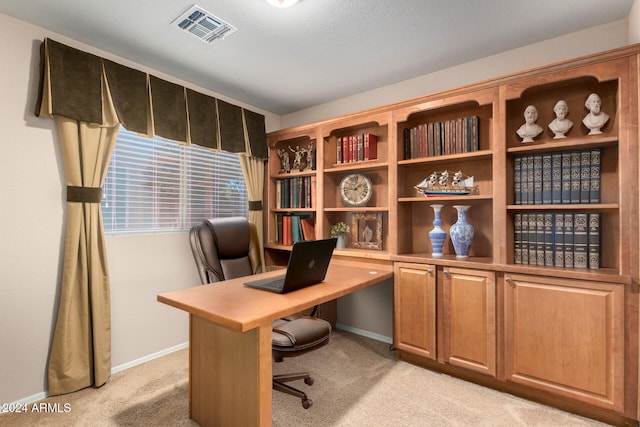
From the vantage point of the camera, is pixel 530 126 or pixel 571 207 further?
pixel 530 126

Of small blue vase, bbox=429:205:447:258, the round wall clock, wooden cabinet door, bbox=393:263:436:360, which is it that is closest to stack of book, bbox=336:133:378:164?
the round wall clock

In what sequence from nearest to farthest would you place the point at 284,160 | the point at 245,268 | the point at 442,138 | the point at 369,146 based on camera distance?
the point at 442,138 → the point at 245,268 → the point at 369,146 → the point at 284,160

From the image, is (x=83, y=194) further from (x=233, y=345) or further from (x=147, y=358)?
(x=233, y=345)

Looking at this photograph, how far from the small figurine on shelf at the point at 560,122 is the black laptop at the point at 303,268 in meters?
1.59

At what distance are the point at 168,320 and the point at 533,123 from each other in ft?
10.5

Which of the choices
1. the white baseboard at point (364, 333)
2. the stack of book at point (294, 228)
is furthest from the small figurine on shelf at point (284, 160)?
the white baseboard at point (364, 333)

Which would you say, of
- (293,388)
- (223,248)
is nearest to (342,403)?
(293,388)

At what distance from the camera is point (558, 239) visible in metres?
1.99

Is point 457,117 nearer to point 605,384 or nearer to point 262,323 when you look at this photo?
point 605,384

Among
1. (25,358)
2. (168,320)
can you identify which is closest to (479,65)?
(168,320)

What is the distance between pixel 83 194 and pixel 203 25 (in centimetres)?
137

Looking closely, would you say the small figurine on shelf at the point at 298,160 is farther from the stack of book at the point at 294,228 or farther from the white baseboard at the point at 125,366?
the white baseboard at the point at 125,366

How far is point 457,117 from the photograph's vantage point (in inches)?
102

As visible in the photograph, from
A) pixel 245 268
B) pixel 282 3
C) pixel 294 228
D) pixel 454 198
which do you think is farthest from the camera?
pixel 294 228
